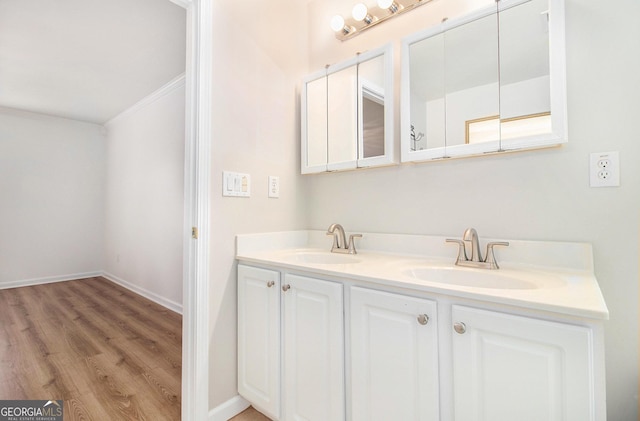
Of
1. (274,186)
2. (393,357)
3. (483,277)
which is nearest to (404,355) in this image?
(393,357)

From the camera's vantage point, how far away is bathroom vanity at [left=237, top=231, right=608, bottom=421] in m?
0.71

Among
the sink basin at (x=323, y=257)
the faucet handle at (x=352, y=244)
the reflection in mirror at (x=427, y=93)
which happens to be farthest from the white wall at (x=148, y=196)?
the reflection in mirror at (x=427, y=93)

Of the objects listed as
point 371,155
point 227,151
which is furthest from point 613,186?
point 227,151

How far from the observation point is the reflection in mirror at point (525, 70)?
112 cm

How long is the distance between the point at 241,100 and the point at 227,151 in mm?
295

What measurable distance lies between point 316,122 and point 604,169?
1.34 metres

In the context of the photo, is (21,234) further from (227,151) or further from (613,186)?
(613,186)

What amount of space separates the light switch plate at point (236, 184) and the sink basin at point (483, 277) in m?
0.90

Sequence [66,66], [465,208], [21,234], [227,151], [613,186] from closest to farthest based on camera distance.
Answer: [613,186], [465,208], [227,151], [66,66], [21,234]

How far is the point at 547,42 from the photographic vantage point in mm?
1120

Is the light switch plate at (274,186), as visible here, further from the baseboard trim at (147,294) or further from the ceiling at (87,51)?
the baseboard trim at (147,294)

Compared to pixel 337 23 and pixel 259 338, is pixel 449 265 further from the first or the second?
pixel 337 23

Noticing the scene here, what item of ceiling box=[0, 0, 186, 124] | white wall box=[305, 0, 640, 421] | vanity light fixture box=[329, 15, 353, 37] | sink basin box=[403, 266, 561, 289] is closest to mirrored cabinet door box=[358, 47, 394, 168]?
vanity light fixture box=[329, 15, 353, 37]

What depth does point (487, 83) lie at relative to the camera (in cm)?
125
